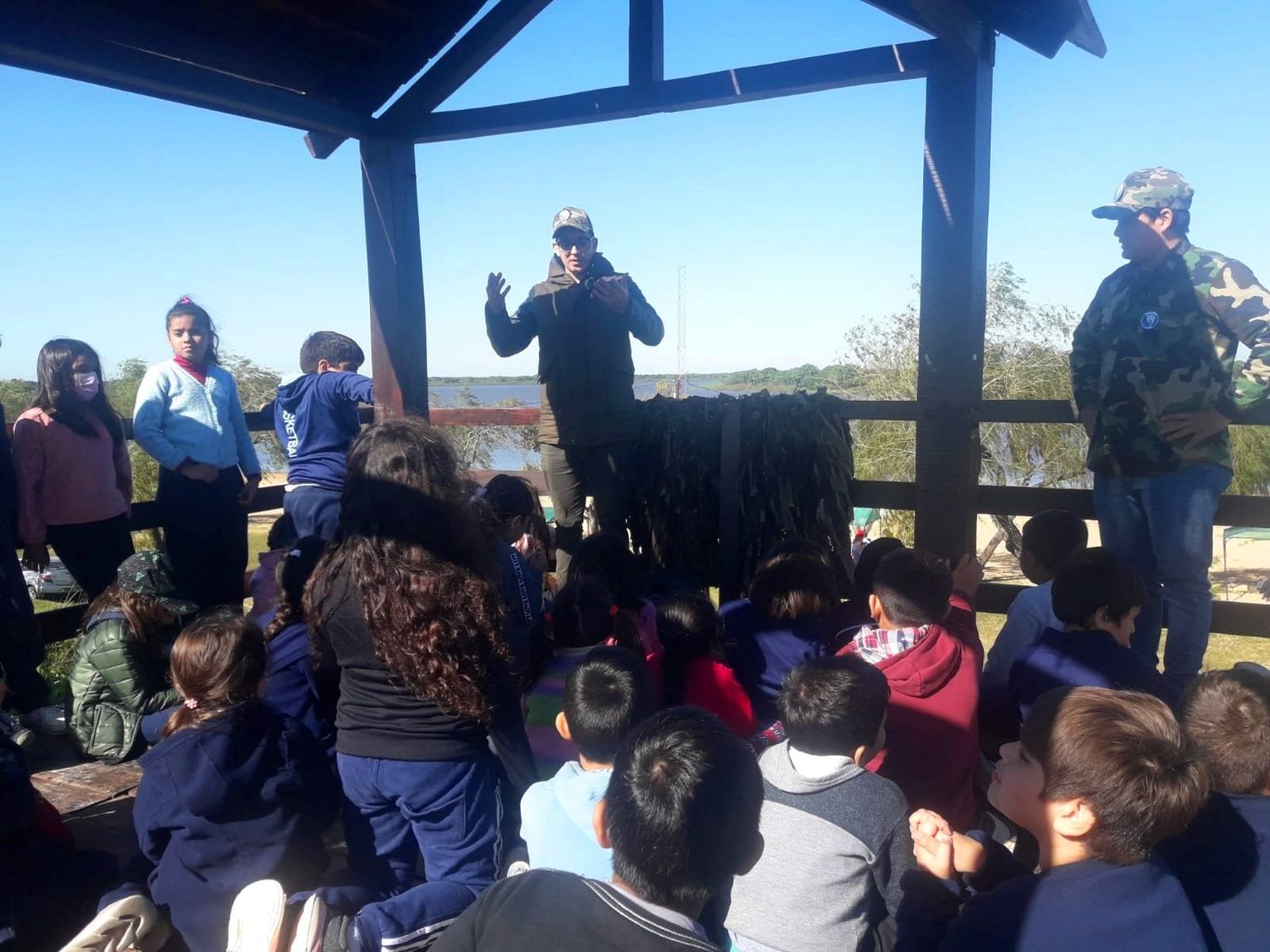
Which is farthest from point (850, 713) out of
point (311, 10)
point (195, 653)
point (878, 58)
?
point (311, 10)

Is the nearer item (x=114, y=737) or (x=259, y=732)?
(x=259, y=732)

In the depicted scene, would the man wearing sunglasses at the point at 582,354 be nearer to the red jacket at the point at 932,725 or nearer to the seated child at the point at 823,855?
the red jacket at the point at 932,725

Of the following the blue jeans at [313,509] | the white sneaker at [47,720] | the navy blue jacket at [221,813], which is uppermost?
the blue jeans at [313,509]

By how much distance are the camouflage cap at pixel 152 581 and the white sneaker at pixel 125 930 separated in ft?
5.47

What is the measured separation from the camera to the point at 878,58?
156 inches

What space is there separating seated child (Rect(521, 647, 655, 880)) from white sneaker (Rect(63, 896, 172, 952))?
100cm

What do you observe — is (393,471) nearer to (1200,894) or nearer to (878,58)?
(1200,894)

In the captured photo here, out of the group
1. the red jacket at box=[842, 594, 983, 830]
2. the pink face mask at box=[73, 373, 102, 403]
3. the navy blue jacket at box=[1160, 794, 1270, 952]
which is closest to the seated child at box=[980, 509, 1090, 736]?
the red jacket at box=[842, 594, 983, 830]

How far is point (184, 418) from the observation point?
4668 millimetres

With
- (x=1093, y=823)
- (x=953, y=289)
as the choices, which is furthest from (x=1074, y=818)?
(x=953, y=289)

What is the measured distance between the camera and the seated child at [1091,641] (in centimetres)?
272

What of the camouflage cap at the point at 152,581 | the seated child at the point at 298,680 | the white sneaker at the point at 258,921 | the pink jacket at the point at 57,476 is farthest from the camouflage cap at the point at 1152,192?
the pink jacket at the point at 57,476

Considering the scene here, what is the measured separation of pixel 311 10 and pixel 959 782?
13.8 feet

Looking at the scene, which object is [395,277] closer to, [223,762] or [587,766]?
[223,762]
